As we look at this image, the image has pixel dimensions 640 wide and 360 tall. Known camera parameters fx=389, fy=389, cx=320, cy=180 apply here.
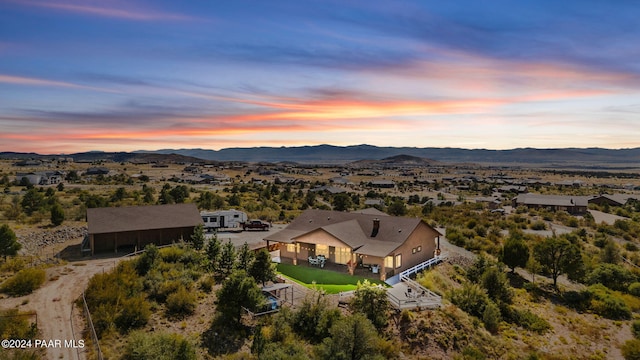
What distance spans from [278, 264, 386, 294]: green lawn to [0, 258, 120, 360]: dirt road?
567 inches

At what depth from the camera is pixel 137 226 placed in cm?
3719

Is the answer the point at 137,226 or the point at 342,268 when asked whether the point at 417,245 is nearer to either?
the point at 342,268

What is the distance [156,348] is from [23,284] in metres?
12.6

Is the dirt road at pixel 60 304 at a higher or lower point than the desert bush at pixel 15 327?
lower

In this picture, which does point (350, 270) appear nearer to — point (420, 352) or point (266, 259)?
point (266, 259)

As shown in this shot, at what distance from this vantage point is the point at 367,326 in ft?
65.8

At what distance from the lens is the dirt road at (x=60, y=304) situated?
59.9ft

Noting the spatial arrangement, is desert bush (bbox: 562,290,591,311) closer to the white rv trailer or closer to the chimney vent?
the chimney vent

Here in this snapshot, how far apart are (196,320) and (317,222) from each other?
1617 cm

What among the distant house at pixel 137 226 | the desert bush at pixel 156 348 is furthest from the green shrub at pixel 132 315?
the distant house at pixel 137 226

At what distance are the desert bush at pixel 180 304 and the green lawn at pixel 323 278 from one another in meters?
8.40

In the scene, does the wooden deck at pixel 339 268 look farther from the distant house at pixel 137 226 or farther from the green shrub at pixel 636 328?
the green shrub at pixel 636 328

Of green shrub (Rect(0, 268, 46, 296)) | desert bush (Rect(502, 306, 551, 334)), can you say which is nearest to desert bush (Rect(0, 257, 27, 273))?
green shrub (Rect(0, 268, 46, 296))

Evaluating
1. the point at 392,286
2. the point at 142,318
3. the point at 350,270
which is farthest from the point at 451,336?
the point at 142,318
